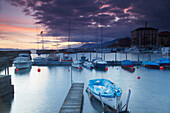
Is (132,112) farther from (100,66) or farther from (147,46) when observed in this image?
(147,46)

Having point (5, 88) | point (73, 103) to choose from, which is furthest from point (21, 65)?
point (73, 103)

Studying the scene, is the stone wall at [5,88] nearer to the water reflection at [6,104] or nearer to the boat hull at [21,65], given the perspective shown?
the water reflection at [6,104]

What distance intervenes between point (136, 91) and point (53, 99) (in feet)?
42.1

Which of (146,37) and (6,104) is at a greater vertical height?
(146,37)

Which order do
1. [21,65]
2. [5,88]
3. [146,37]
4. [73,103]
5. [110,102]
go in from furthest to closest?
[146,37] → [21,65] → [5,88] → [73,103] → [110,102]

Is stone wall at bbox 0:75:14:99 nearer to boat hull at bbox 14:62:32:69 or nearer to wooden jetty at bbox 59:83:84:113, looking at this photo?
wooden jetty at bbox 59:83:84:113

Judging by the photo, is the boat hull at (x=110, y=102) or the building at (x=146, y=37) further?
the building at (x=146, y=37)

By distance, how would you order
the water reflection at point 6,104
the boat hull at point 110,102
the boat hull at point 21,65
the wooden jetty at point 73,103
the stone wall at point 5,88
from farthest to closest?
the boat hull at point 21,65 → the stone wall at point 5,88 → the water reflection at point 6,104 → the boat hull at point 110,102 → the wooden jetty at point 73,103

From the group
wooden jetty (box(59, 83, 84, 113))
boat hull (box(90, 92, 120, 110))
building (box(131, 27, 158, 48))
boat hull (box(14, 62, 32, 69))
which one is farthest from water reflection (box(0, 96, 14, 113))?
building (box(131, 27, 158, 48))

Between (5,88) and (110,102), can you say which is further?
(5,88)

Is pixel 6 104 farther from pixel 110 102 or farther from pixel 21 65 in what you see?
pixel 21 65

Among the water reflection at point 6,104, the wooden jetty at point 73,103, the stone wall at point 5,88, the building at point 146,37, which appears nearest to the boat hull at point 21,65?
the stone wall at point 5,88

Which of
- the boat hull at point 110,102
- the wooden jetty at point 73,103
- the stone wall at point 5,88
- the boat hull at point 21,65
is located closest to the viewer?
the wooden jetty at point 73,103

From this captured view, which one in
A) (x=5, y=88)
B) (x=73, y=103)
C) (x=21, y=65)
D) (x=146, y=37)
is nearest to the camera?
(x=73, y=103)
